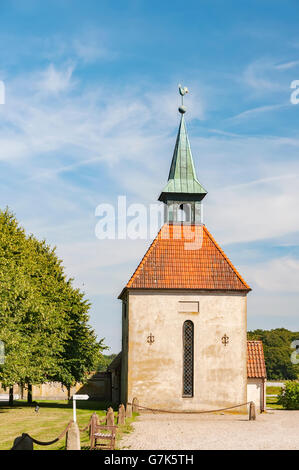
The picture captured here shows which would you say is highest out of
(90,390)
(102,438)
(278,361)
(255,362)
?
(255,362)

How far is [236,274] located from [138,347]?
6.94 meters

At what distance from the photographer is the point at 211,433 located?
22328mm

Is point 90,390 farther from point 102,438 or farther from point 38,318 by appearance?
point 102,438

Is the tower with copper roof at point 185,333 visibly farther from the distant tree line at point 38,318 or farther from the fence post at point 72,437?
the fence post at point 72,437

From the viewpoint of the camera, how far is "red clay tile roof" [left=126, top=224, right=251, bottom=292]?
34.5 m

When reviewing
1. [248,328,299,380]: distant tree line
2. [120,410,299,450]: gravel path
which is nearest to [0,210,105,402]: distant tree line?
[120,410,299,450]: gravel path

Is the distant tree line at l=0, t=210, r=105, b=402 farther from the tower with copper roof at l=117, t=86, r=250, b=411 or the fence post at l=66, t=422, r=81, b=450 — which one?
the fence post at l=66, t=422, r=81, b=450

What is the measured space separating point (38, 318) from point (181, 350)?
8303 mm

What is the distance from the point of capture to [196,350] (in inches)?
1334

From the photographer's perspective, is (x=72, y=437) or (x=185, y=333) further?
(x=185, y=333)

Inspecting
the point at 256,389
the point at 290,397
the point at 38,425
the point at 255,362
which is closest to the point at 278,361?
the point at 290,397

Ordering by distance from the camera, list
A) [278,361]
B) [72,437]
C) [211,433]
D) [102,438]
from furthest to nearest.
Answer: [278,361], [211,433], [102,438], [72,437]

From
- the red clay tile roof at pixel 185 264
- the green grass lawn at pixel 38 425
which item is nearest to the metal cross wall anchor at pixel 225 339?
the red clay tile roof at pixel 185 264

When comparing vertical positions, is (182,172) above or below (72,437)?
above
